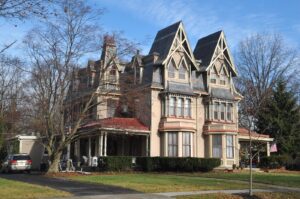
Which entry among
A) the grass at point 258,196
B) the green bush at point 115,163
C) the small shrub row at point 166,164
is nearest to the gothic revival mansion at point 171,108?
the green bush at point 115,163

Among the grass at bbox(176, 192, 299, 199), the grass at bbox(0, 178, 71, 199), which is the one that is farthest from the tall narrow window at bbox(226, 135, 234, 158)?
the grass at bbox(0, 178, 71, 199)

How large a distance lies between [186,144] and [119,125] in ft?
22.2

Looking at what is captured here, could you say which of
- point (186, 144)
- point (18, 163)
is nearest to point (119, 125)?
point (186, 144)

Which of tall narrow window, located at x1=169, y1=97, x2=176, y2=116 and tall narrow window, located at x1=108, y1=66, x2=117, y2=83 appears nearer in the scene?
tall narrow window, located at x1=108, y1=66, x2=117, y2=83

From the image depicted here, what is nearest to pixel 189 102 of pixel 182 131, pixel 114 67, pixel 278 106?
pixel 182 131

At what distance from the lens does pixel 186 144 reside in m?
39.8

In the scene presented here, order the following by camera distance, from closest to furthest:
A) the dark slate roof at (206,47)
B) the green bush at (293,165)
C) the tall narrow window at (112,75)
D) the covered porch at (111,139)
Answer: the tall narrow window at (112,75) < the covered porch at (111,139) < the dark slate roof at (206,47) < the green bush at (293,165)

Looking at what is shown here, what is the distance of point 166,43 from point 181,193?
25563mm

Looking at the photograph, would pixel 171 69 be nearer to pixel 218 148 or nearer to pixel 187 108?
pixel 187 108

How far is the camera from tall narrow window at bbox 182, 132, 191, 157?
3956 centimetres

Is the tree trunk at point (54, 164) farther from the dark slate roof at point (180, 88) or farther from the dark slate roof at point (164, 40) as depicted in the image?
the dark slate roof at point (164, 40)

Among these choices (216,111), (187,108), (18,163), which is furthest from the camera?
(216,111)

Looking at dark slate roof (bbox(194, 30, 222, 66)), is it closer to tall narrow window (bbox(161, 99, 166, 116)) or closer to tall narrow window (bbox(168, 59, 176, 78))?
tall narrow window (bbox(168, 59, 176, 78))

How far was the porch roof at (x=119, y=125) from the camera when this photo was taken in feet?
119
